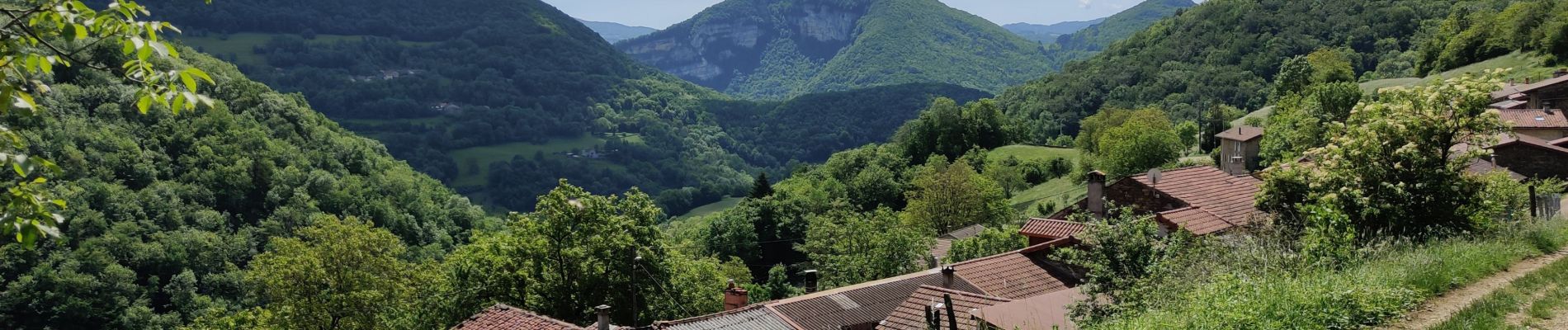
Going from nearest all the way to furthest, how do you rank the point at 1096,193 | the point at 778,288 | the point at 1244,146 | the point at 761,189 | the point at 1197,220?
the point at 1197,220 < the point at 1096,193 < the point at 1244,146 < the point at 778,288 < the point at 761,189

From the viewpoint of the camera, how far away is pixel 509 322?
20469 millimetres

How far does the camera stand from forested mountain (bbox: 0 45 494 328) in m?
52.3

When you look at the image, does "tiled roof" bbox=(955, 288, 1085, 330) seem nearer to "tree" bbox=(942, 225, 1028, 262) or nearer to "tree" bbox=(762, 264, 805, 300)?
"tree" bbox=(942, 225, 1028, 262)

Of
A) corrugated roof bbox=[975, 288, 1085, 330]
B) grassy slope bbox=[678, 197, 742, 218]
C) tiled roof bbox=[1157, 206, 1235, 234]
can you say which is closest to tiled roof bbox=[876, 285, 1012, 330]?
corrugated roof bbox=[975, 288, 1085, 330]

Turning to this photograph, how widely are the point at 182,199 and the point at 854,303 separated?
65.6 metres

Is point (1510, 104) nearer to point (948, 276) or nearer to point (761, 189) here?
point (948, 276)

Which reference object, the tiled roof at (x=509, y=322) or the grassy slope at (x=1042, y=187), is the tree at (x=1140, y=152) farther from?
the tiled roof at (x=509, y=322)

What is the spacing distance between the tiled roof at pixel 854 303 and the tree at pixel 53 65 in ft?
56.9

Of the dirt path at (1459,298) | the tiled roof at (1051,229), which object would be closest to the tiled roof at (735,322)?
the tiled roof at (1051,229)

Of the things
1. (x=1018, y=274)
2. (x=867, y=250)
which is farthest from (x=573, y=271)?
(x=867, y=250)

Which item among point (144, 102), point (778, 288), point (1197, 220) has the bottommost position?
point (778, 288)

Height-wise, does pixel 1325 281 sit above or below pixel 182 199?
above

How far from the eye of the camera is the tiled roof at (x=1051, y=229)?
944 inches

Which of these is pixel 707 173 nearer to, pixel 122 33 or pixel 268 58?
pixel 268 58
